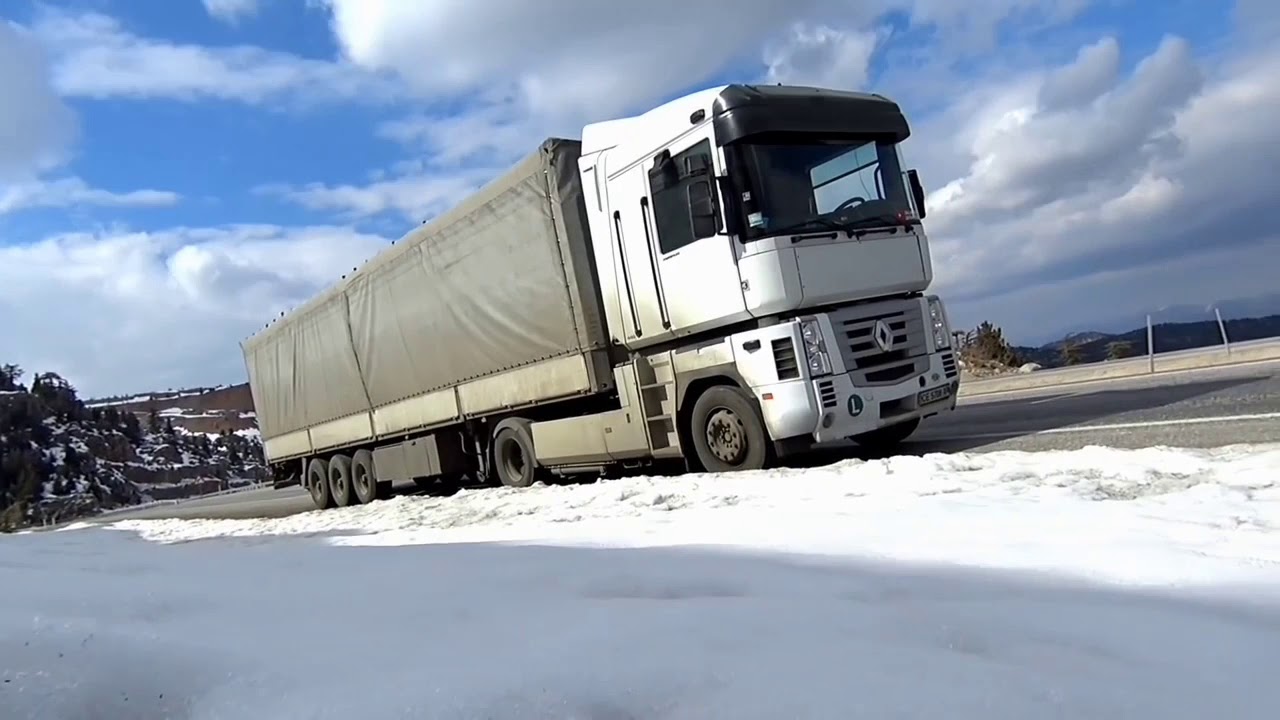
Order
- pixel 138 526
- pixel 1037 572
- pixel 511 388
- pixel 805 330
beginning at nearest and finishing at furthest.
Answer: pixel 1037 572 → pixel 805 330 → pixel 511 388 → pixel 138 526

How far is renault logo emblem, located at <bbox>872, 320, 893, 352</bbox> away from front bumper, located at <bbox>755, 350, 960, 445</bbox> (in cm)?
35

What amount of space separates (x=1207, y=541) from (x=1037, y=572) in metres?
0.91

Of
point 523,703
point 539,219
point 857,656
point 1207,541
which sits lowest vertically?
point 1207,541

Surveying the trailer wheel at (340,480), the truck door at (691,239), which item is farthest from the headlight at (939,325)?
the trailer wheel at (340,480)

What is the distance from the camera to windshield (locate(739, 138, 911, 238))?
7426 mm

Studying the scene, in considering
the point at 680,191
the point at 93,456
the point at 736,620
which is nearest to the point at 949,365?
the point at 680,191

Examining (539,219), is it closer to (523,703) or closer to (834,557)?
(834,557)

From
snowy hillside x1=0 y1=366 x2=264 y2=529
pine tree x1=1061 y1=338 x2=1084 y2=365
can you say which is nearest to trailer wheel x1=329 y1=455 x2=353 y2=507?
pine tree x1=1061 y1=338 x2=1084 y2=365

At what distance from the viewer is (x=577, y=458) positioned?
9633 mm

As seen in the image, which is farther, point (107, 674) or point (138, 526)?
point (138, 526)

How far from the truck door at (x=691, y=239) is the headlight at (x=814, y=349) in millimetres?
544

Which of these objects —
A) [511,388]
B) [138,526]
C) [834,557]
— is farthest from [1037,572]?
[138,526]

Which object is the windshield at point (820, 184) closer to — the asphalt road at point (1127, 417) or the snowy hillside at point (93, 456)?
the asphalt road at point (1127, 417)

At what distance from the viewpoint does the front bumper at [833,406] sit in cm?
728
